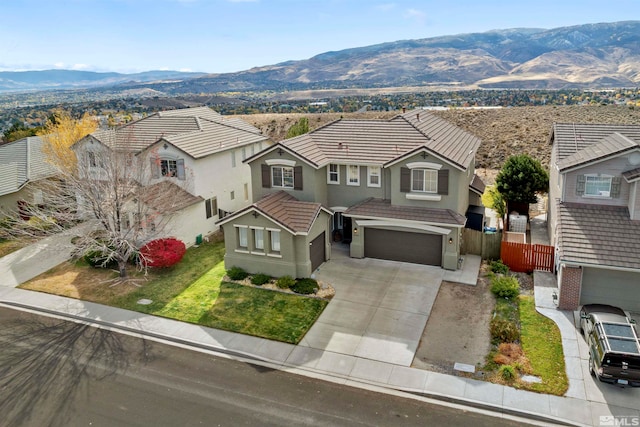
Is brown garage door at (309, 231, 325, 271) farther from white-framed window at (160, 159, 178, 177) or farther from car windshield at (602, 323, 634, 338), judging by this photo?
car windshield at (602, 323, 634, 338)

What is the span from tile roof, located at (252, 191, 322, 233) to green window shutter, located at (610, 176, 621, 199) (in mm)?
14000

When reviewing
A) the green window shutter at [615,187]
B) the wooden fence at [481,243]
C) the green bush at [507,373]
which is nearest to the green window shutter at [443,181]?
the wooden fence at [481,243]

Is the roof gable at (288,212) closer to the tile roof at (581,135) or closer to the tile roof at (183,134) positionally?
the tile roof at (183,134)

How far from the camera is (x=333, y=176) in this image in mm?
28391

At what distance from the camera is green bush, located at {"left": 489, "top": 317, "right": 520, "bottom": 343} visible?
18.5 meters

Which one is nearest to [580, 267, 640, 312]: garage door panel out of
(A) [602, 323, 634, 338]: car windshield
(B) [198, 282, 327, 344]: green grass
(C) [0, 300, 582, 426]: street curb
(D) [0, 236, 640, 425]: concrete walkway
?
(D) [0, 236, 640, 425]: concrete walkway

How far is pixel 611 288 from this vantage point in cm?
2036

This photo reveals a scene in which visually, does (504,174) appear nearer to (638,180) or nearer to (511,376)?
(638,180)

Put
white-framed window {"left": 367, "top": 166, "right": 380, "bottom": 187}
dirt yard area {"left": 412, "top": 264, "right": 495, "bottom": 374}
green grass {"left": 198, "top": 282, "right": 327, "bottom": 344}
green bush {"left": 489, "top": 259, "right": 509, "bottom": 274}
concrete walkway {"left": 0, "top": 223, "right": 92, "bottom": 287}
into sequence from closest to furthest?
dirt yard area {"left": 412, "top": 264, "right": 495, "bottom": 374} → green grass {"left": 198, "top": 282, "right": 327, "bottom": 344} → green bush {"left": 489, "top": 259, "right": 509, "bottom": 274} → concrete walkway {"left": 0, "top": 223, "right": 92, "bottom": 287} → white-framed window {"left": 367, "top": 166, "right": 380, "bottom": 187}

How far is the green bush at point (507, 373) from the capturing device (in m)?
16.2

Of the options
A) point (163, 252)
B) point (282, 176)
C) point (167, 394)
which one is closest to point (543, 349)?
point (167, 394)

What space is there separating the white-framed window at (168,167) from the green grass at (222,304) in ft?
23.9

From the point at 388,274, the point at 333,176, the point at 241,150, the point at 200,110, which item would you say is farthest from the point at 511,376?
the point at 200,110

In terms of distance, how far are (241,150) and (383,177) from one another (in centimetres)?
1298
